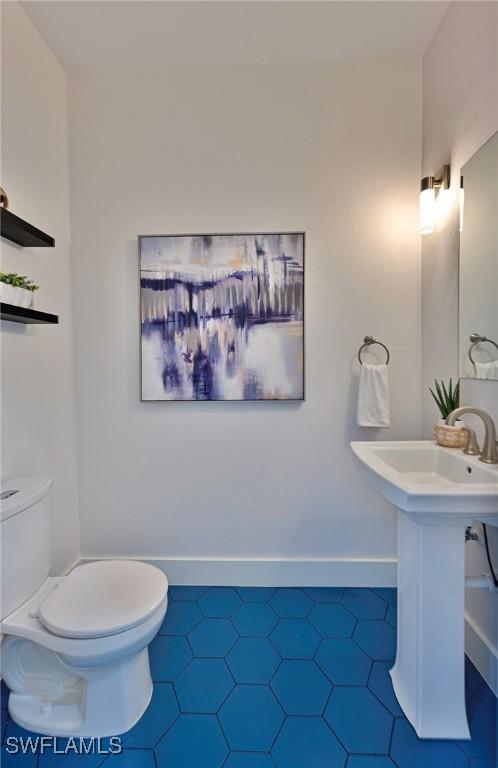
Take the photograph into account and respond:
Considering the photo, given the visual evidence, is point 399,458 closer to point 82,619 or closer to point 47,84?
point 82,619

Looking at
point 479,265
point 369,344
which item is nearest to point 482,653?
point 369,344

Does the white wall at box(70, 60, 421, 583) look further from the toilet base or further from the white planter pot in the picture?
the toilet base

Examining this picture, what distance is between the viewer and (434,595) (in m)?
1.13

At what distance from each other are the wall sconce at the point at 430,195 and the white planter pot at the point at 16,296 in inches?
67.8

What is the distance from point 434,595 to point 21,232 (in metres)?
1.95

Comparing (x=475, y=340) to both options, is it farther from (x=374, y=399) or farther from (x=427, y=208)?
(x=427, y=208)

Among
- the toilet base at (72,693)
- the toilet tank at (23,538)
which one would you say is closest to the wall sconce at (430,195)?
the toilet tank at (23,538)

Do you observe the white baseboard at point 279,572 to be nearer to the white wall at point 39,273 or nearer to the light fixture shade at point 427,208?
the white wall at point 39,273

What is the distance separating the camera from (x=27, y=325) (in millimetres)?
1568

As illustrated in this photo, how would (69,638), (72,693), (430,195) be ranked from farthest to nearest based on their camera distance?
(430,195)
(72,693)
(69,638)

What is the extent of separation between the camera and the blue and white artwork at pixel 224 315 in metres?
1.82

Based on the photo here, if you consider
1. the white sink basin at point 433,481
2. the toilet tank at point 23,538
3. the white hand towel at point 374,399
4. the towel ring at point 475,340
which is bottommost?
the toilet tank at point 23,538

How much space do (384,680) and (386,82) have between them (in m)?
2.65

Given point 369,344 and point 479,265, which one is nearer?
point 479,265
